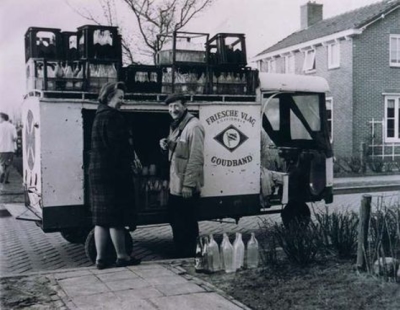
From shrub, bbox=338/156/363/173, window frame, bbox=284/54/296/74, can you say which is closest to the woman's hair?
shrub, bbox=338/156/363/173

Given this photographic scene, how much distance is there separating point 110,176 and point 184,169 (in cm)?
98

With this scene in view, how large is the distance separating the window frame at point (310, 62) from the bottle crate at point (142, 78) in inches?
739

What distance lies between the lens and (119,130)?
234 inches

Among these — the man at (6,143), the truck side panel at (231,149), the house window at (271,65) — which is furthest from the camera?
the house window at (271,65)

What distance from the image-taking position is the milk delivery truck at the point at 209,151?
6434mm

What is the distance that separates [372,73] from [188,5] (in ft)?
26.0

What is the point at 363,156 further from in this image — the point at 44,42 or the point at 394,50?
the point at 44,42

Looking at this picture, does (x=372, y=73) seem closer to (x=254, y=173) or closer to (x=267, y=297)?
(x=254, y=173)

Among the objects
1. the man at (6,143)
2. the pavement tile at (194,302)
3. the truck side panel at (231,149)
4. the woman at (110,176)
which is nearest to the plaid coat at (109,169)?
the woman at (110,176)

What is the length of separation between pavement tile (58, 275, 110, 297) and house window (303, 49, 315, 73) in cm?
2111

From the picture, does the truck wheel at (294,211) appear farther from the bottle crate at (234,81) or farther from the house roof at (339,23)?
the house roof at (339,23)

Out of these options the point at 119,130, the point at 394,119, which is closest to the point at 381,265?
the point at 119,130

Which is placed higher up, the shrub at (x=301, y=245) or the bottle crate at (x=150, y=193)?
the bottle crate at (x=150, y=193)

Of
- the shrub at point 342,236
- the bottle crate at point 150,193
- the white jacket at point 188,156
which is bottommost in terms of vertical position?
the shrub at point 342,236
